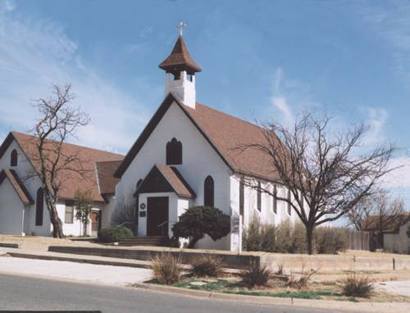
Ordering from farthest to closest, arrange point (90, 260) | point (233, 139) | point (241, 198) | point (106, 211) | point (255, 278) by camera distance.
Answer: point (106, 211) → point (233, 139) → point (241, 198) → point (90, 260) → point (255, 278)

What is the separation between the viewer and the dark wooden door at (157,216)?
35031mm

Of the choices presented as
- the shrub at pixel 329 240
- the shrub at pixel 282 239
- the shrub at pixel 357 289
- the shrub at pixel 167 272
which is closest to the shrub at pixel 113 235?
the shrub at pixel 282 239

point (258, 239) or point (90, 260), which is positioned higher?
point (258, 239)

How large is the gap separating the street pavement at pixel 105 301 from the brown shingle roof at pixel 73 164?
94.4 ft

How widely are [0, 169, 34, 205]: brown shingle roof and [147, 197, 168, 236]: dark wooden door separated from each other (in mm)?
11460

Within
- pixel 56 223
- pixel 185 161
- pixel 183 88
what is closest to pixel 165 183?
pixel 185 161

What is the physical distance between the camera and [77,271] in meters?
18.4

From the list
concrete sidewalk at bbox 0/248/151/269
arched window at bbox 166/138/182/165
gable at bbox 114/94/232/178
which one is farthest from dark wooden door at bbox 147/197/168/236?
concrete sidewalk at bbox 0/248/151/269

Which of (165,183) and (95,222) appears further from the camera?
(95,222)

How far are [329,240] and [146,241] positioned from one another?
40.6ft

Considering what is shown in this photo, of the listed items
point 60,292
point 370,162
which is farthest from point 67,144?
point 60,292

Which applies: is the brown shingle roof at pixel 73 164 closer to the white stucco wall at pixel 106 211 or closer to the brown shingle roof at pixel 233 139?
the white stucco wall at pixel 106 211

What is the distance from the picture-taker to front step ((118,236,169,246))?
33.7 meters

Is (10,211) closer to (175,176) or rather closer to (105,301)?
(175,176)
